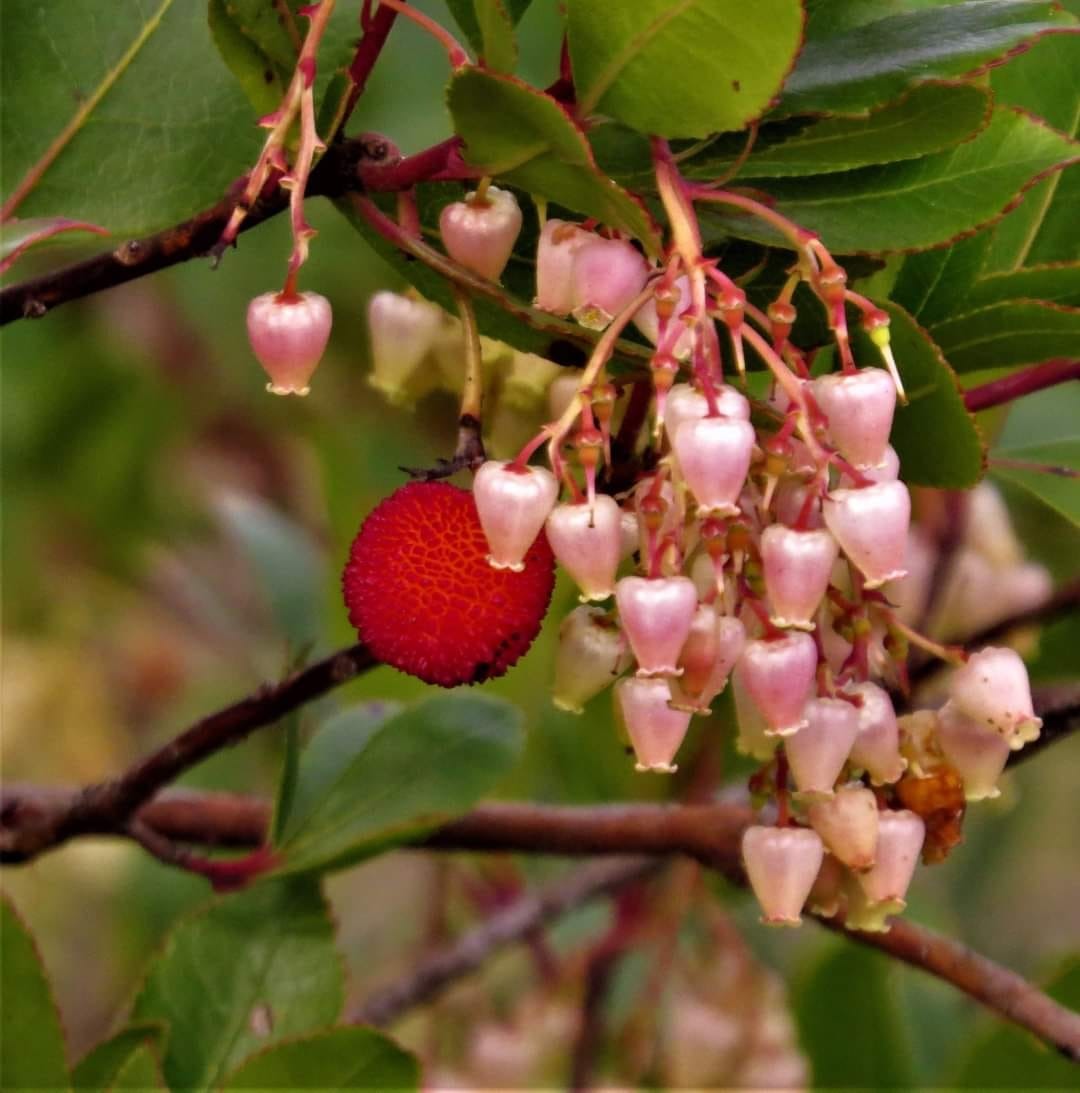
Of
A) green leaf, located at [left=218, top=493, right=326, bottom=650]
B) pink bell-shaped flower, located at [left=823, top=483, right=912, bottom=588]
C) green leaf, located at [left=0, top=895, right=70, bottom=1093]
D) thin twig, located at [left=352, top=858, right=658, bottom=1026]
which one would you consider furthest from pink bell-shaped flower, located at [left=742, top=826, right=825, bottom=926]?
green leaf, located at [left=218, top=493, right=326, bottom=650]

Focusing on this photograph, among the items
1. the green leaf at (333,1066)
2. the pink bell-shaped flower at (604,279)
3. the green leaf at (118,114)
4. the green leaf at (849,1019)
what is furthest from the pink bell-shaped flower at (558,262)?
the green leaf at (849,1019)

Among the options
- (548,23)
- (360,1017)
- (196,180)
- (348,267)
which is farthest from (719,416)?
(348,267)

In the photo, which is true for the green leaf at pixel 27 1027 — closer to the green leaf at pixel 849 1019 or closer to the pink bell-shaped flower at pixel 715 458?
the pink bell-shaped flower at pixel 715 458

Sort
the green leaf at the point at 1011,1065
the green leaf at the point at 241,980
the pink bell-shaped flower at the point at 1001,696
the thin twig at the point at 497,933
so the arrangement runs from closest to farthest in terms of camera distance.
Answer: the pink bell-shaped flower at the point at 1001,696
the green leaf at the point at 241,980
the green leaf at the point at 1011,1065
the thin twig at the point at 497,933

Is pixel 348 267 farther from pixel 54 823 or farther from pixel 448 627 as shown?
pixel 448 627

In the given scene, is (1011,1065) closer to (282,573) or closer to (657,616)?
(657,616)

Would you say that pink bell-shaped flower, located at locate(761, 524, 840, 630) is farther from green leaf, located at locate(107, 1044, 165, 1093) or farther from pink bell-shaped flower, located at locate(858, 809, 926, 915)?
green leaf, located at locate(107, 1044, 165, 1093)
